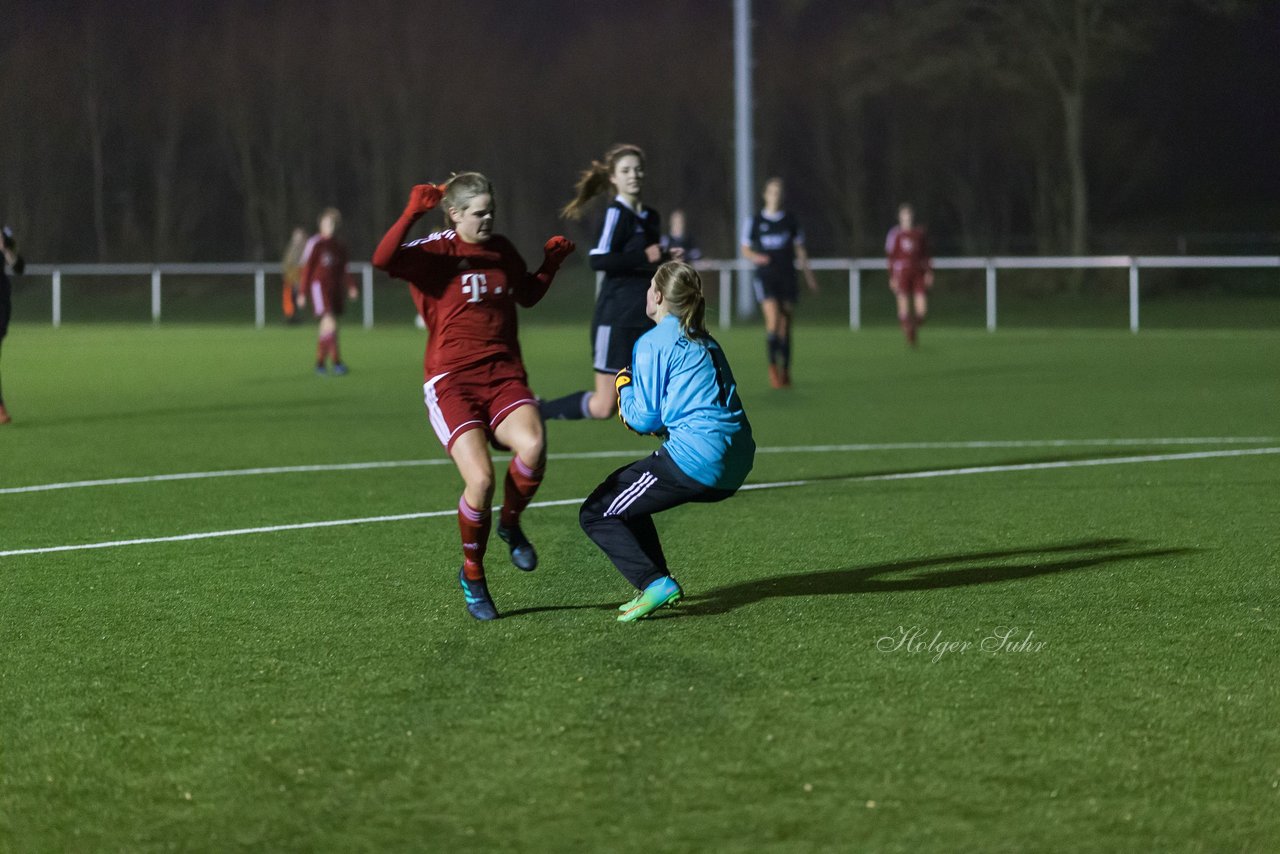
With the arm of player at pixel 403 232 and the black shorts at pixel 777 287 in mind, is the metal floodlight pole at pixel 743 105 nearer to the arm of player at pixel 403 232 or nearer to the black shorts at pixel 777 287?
the black shorts at pixel 777 287

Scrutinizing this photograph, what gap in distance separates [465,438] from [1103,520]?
3.49 metres

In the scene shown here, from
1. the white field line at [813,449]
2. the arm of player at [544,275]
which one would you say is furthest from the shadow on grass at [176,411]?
the arm of player at [544,275]

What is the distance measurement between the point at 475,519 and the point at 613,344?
3.95 metres

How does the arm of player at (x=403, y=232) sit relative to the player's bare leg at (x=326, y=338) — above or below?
above

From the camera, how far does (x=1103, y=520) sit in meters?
8.21

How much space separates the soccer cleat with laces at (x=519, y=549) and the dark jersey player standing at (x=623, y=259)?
2.44 m

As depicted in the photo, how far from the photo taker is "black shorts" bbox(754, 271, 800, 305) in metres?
17.2

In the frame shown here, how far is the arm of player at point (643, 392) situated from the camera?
5.85 m

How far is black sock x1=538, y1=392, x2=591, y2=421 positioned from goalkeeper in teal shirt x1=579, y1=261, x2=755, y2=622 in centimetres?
485

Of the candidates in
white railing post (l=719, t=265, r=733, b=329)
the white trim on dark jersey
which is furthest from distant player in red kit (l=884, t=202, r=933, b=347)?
the white trim on dark jersey

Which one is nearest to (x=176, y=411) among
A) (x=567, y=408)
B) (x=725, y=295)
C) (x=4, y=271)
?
(x=4, y=271)

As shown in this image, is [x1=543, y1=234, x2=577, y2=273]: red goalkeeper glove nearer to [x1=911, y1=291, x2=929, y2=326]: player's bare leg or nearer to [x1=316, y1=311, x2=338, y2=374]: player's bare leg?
[x1=316, y1=311, x2=338, y2=374]: player's bare leg

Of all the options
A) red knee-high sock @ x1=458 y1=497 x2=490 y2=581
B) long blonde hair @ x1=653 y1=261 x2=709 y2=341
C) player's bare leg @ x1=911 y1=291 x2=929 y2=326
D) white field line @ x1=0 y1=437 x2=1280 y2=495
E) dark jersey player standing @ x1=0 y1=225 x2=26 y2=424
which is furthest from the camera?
player's bare leg @ x1=911 y1=291 x2=929 y2=326

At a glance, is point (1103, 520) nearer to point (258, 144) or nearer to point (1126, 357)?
point (1126, 357)
